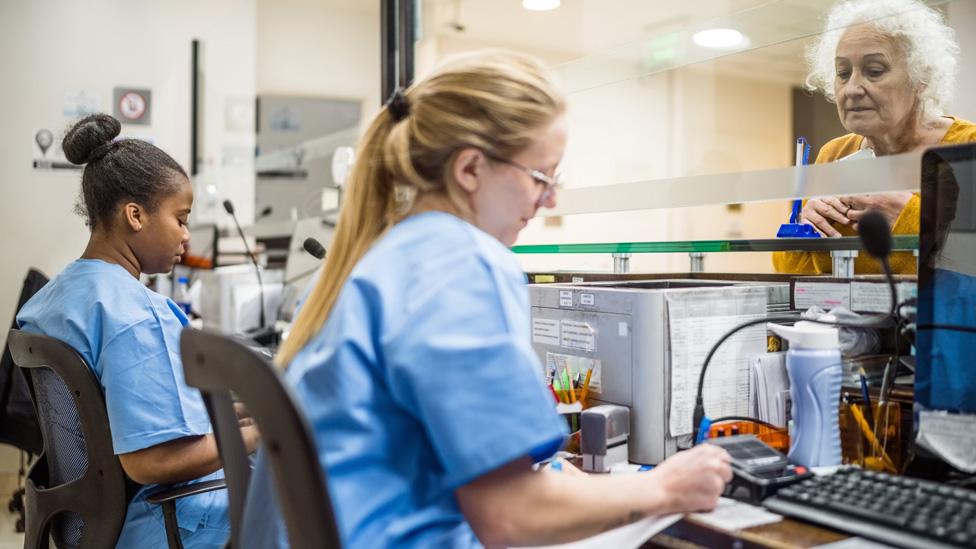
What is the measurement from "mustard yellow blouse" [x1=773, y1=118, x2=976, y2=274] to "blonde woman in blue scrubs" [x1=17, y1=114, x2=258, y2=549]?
100 cm

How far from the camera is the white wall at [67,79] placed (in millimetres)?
3400

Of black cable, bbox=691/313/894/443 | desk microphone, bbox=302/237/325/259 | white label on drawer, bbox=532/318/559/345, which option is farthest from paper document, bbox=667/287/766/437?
desk microphone, bbox=302/237/325/259

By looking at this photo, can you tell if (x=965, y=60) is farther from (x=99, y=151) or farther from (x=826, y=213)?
(x=99, y=151)

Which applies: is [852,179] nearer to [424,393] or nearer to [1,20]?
[424,393]

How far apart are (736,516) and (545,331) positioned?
0.56 meters

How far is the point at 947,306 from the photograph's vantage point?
1017 mm

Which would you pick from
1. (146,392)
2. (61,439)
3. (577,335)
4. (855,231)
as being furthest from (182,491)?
(855,231)

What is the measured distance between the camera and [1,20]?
3.37 m

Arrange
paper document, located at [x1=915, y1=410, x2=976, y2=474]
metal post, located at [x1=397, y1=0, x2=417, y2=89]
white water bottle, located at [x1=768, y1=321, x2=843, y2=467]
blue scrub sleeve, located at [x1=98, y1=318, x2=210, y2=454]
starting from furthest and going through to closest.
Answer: metal post, located at [x1=397, y1=0, x2=417, y2=89] < blue scrub sleeve, located at [x1=98, y1=318, x2=210, y2=454] < white water bottle, located at [x1=768, y1=321, x2=843, y2=467] < paper document, located at [x1=915, y1=410, x2=976, y2=474]

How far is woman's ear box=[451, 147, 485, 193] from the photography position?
2.92 feet

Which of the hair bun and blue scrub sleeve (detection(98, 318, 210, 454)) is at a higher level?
the hair bun

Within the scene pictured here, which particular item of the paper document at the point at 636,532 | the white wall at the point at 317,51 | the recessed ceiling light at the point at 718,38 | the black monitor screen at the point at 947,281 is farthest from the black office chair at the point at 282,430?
the white wall at the point at 317,51

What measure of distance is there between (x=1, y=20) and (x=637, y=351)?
3341 mm

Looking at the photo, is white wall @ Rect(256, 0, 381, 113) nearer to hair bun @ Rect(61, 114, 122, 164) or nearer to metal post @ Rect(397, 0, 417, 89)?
metal post @ Rect(397, 0, 417, 89)
